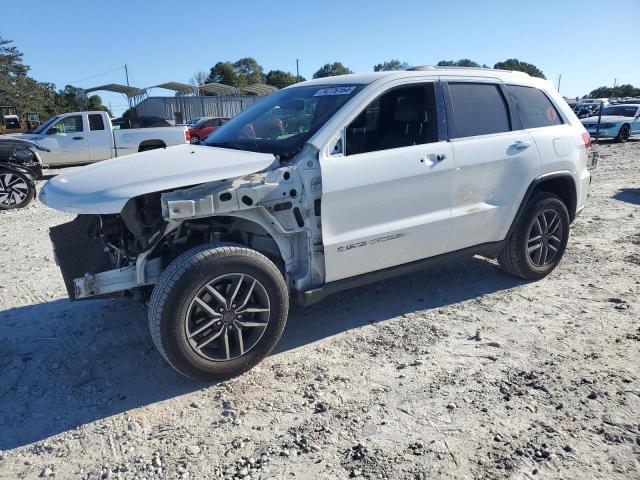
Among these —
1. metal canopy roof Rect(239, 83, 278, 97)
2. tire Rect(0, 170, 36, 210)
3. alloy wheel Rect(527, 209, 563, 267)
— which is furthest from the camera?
metal canopy roof Rect(239, 83, 278, 97)

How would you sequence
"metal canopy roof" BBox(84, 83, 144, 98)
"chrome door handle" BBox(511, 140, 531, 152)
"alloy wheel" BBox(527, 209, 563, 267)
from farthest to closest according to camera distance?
"metal canopy roof" BBox(84, 83, 144, 98) < "alloy wheel" BBox(527, 209, 563, 267) < "chrome door handle" BBox(511, 140, 531, 152)

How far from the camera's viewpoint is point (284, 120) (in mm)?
3965

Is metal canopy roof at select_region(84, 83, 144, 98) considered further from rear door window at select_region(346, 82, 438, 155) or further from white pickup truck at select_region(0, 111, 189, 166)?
rear door window at select_region(346, 82, 438, 155)

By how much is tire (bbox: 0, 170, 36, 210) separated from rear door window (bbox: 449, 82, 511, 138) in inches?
312

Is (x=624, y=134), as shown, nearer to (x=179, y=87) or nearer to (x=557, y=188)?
(x=557, y=188)

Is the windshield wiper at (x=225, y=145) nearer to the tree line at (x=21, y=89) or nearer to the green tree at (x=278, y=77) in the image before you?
the tree line at (x=21, y=89)

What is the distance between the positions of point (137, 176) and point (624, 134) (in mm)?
20694

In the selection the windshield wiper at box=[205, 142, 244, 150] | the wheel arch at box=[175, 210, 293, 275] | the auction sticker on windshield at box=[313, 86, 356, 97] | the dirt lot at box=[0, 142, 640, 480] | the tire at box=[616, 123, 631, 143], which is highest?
the auction sticker on windshield at box=[313, 86, 356, 97]

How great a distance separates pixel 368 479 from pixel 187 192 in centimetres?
191

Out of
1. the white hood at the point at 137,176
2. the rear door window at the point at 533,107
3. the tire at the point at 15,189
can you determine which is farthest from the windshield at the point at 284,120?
the tire at the point at 15,189

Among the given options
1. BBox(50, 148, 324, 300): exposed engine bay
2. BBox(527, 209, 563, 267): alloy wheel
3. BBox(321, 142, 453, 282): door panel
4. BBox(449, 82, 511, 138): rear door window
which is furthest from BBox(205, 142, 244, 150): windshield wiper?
BBox(527, 209, 563, 267): alloy wheel

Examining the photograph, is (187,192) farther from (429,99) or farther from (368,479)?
(429,99)

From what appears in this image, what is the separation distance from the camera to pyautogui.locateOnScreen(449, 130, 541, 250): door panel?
4.10 metres

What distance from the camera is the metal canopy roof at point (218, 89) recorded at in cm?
3837
